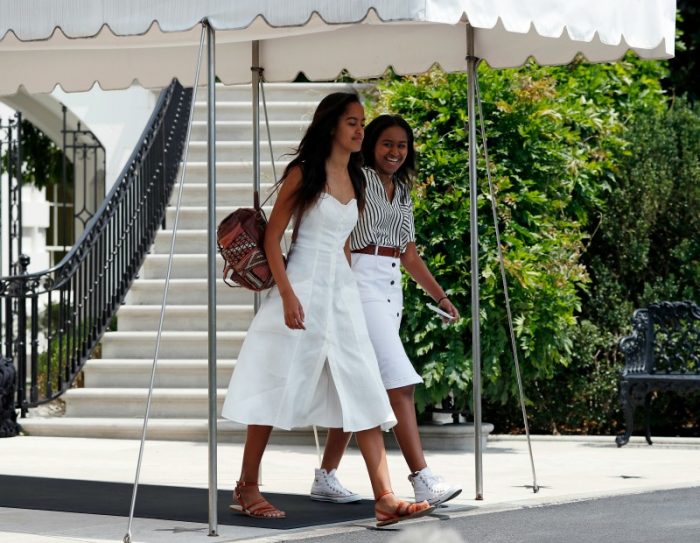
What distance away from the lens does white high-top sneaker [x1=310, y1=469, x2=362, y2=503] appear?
7.46 meters

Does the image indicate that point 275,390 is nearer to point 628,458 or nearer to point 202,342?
point 628,458

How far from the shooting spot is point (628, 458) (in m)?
Answer: 10.1

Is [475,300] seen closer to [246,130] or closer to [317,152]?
[317,152]

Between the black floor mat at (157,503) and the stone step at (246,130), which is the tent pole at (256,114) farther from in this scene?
the stone step at (246,130)

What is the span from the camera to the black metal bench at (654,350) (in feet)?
36.5

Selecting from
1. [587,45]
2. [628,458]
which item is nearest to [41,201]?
[628,458]

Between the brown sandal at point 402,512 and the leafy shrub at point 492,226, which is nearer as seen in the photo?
the brown sandal at point 402,512

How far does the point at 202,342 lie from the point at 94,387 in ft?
3.11

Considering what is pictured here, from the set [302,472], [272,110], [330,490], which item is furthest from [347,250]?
[272,110]

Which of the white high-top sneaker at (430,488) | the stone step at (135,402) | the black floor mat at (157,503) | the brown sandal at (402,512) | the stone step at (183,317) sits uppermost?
the stone step at (183,317)

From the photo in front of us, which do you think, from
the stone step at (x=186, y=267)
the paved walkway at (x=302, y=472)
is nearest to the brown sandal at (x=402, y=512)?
the paved walkway at (x=302, y=472)

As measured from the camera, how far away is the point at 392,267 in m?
7.07

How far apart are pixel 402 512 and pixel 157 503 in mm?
1608

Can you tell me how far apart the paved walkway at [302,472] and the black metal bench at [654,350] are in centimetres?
40
